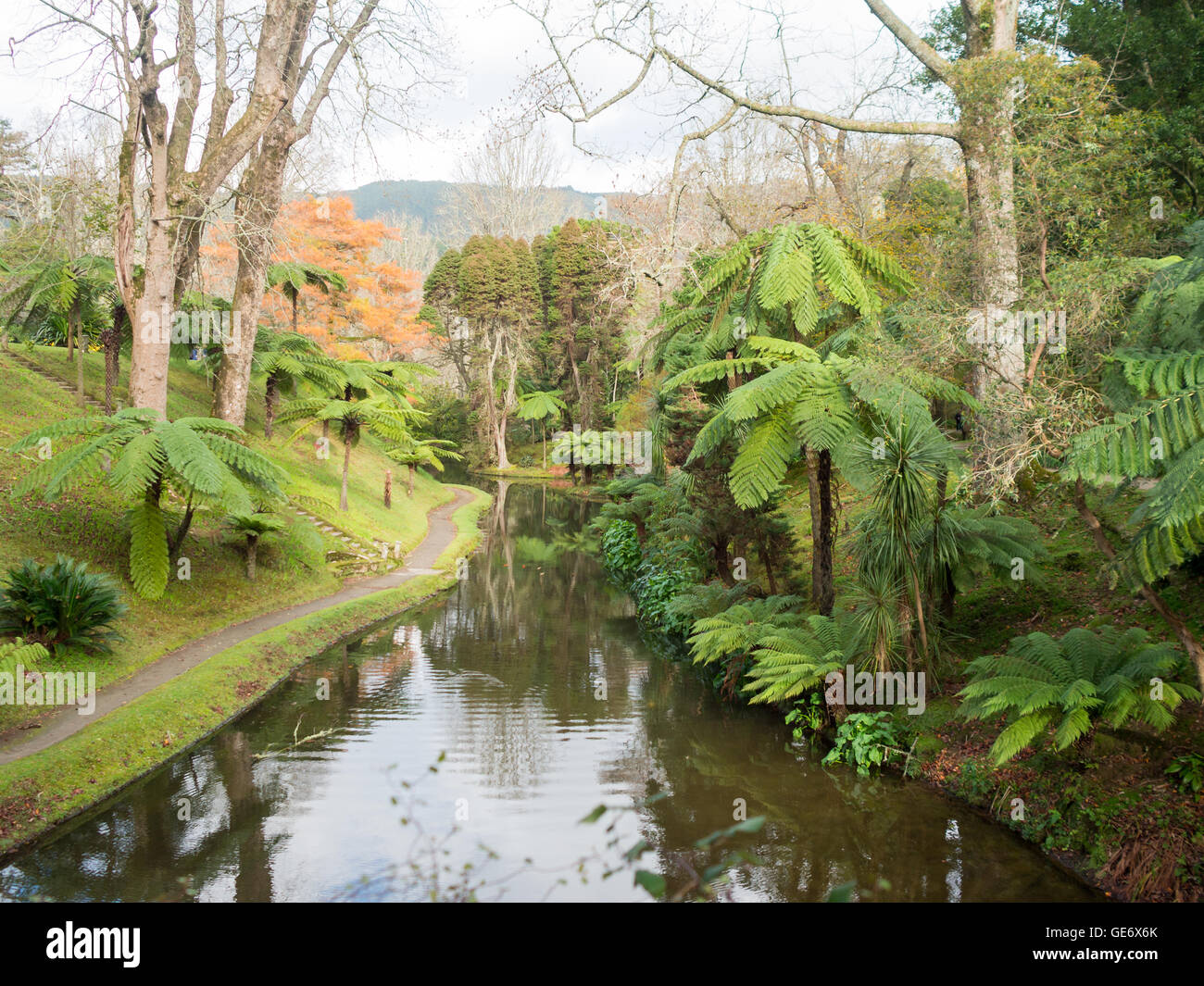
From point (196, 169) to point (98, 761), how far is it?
9382 millimetres

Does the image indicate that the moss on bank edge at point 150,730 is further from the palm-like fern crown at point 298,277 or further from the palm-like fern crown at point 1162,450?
the palm-like fern crown at point 298,277

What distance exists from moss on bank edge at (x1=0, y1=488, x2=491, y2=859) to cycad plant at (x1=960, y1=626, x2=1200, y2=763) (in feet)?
23.9

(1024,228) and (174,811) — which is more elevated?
(1024,228)

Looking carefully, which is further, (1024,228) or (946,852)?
(1024,228)

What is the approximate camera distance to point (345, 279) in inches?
1110

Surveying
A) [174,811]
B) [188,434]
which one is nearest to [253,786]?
[174,811]

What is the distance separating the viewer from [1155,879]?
205 inches

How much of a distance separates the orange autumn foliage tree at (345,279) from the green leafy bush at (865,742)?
855 inches

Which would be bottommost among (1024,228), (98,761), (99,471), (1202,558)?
(98,761)

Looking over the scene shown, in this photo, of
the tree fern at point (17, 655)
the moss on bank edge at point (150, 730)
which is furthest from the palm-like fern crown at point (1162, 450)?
the tree fern at point (17, 655)

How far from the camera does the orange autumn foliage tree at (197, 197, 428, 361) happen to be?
26.6 m

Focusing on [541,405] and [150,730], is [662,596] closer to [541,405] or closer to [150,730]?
[150,730]

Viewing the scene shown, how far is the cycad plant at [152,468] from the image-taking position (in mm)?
9430
